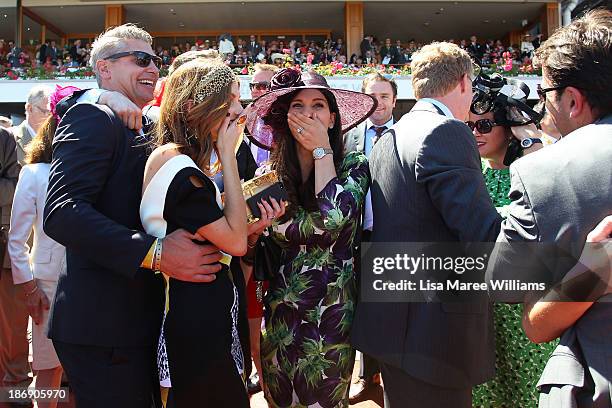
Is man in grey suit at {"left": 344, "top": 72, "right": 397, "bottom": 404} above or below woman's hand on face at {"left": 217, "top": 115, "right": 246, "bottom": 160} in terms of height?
above

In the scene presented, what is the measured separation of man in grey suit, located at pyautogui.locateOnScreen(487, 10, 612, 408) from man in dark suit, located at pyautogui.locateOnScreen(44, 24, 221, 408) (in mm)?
1071

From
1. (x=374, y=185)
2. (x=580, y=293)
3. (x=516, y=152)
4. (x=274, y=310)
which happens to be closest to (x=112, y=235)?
(x=274, y=310)

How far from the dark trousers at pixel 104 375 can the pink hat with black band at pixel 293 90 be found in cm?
122

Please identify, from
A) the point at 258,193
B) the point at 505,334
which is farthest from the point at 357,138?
the point at 258,193

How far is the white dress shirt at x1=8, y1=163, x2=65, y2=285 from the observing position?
→ 3.20 m

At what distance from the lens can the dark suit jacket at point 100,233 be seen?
1.79m

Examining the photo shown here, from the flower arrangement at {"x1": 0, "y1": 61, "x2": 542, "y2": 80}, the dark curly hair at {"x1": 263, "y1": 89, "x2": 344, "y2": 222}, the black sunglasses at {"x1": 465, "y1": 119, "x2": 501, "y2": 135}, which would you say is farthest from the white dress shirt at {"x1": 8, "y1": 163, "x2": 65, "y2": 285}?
the flower arrangement at {"x1": 0, "y1": 61, "x2": 542, "y2": 80}

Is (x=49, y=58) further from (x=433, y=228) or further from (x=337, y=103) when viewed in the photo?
(x=433, y=228)

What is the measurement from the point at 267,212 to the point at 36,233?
1935 millimetres

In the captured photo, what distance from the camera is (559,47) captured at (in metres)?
1.47

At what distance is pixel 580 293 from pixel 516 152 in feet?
5.25

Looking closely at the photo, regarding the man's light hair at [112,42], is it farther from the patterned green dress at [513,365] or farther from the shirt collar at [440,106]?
the patterned green dress at [513,365]

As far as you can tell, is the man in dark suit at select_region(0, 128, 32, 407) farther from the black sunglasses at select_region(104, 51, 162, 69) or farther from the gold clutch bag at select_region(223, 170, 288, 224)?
the gold clutch bag at select_region(223, 170, 288, 224)

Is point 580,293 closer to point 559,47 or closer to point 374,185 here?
point 559,47
